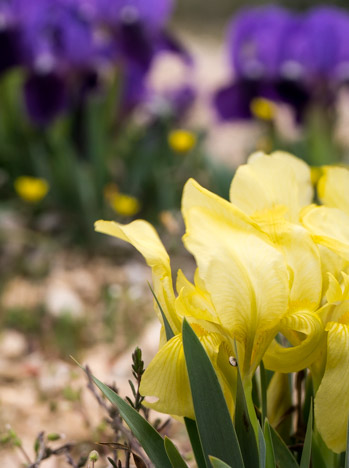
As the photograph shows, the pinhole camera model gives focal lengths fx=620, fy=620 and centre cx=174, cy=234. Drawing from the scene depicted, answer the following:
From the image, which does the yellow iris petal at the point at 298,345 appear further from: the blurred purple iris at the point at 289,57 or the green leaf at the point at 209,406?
the blurred purple iris at the point at 289,57

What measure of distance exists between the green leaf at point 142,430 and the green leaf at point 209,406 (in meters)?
0.08

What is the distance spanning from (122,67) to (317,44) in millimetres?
876

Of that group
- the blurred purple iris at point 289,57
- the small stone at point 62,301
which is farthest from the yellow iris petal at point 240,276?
the blurred purple iris at point 289,57

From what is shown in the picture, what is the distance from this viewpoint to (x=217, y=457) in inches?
26.3

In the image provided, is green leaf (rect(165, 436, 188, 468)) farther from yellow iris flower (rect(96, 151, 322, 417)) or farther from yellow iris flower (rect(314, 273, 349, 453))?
yellow iris flower (rect(314, 273, 349, 453))

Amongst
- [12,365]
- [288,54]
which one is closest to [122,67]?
[288,54]

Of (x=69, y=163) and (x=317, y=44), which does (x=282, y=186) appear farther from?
(x=317, y=44)

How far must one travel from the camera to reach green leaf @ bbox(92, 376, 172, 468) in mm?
702

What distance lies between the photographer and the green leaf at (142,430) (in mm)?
702

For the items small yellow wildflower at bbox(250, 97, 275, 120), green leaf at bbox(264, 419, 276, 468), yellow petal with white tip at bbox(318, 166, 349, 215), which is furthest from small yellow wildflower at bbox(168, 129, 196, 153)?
green leaf at bbox(264, 419, 276, 468)

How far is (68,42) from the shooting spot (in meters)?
2.60

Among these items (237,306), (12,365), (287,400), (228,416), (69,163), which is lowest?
(12,365)

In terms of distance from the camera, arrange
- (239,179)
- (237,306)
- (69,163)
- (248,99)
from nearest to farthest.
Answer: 1. (237,306)
2. (239,179)
3. (69,163)
4. (248,99)

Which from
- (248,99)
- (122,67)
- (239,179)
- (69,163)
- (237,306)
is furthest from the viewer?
(248,99)
